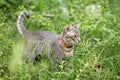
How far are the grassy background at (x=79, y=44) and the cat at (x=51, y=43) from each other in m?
0.12

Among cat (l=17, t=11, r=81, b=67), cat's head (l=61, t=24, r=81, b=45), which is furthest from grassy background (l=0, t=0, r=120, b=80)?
cat's head (l=61, t=24, r=81, b=45)

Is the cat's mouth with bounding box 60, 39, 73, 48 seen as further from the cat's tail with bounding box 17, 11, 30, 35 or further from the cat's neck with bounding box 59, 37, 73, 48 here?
the cat's tail with bounding box 17, 11, 30, 35

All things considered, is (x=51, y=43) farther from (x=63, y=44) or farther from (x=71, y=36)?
(x=71, y=36)

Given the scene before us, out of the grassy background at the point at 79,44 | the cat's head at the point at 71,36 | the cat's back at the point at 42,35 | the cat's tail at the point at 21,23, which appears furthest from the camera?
the cat's tail at the point at 21,23

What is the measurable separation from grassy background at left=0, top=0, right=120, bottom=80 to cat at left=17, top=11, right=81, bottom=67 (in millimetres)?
116

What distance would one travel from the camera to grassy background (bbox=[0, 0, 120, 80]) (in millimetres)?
4609

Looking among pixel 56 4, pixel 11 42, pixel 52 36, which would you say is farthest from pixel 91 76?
pixel 56 4

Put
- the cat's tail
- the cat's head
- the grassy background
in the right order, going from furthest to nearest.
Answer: the cat's tail < the cat's head < the grassy background

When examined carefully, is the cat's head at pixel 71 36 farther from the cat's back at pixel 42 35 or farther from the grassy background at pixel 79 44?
the cat's back at pixel 42 35

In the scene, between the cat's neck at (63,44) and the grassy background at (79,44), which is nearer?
the grassy background at (79,44)

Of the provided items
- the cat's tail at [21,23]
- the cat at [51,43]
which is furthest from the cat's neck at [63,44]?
the cat's tail at [21,23]

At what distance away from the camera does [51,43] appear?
5.09m

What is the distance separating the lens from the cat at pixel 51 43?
4832mm

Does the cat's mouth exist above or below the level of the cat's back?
below
